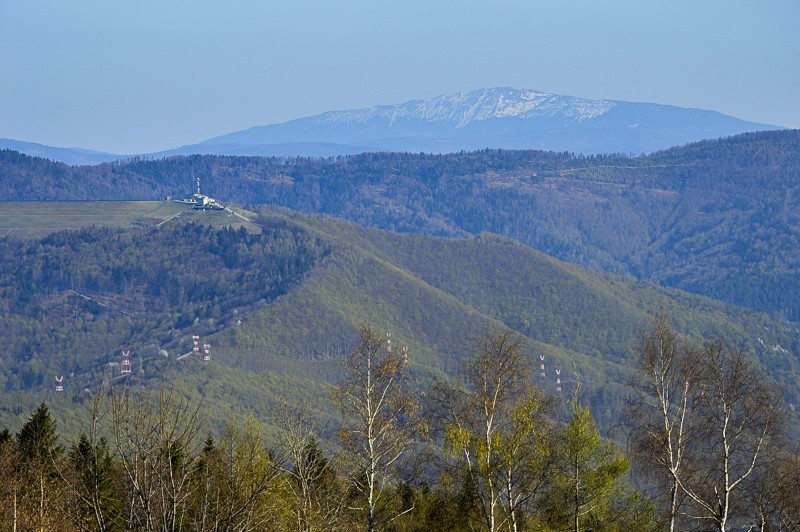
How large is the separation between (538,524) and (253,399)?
159034 mm

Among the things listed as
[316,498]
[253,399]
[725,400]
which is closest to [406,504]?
[316,498]

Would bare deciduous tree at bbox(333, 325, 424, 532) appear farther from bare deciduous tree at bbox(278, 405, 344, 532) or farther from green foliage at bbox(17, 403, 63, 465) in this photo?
green foliage at bbox(17, 403, 63, 465)

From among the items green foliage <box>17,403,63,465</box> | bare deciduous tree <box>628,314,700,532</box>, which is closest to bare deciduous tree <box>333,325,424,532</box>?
bare deciduous tree <box>628,314,700,532</box>

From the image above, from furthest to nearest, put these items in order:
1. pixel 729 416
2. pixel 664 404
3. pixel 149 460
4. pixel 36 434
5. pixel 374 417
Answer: pixel 36 434, pixel 664 404, pixel 729 416, pixel 374 417, pixel 149 460

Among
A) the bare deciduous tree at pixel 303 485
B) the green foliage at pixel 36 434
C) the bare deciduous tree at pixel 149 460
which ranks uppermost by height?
the bare deciduous tree at pixel 149 460

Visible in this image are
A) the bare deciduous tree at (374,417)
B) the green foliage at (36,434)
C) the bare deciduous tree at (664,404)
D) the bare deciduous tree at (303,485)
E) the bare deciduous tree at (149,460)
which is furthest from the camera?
the green foliage at (36,434)

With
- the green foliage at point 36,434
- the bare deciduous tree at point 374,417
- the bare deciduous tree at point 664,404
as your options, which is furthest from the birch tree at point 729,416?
the green foliage at point 36,434

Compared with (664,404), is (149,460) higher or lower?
higher

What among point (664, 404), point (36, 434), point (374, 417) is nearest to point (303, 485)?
point (374, 417)

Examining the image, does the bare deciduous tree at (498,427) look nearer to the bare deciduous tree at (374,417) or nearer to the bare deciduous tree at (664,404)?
the bare deciduous tree at (374,417)

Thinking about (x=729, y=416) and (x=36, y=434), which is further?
(x=36, y=434)

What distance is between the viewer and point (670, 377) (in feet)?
142

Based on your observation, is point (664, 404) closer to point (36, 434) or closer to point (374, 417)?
point (374, 417)

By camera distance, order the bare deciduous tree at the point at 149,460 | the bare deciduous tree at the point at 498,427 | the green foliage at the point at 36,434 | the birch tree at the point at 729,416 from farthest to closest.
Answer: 1. the green foliage at the point at 36,434
2. the birch tree at the point at 729,416
3. the bare deciduous tree at the point at 498,427
4. the bare deciduous tree at the point at 149,460
